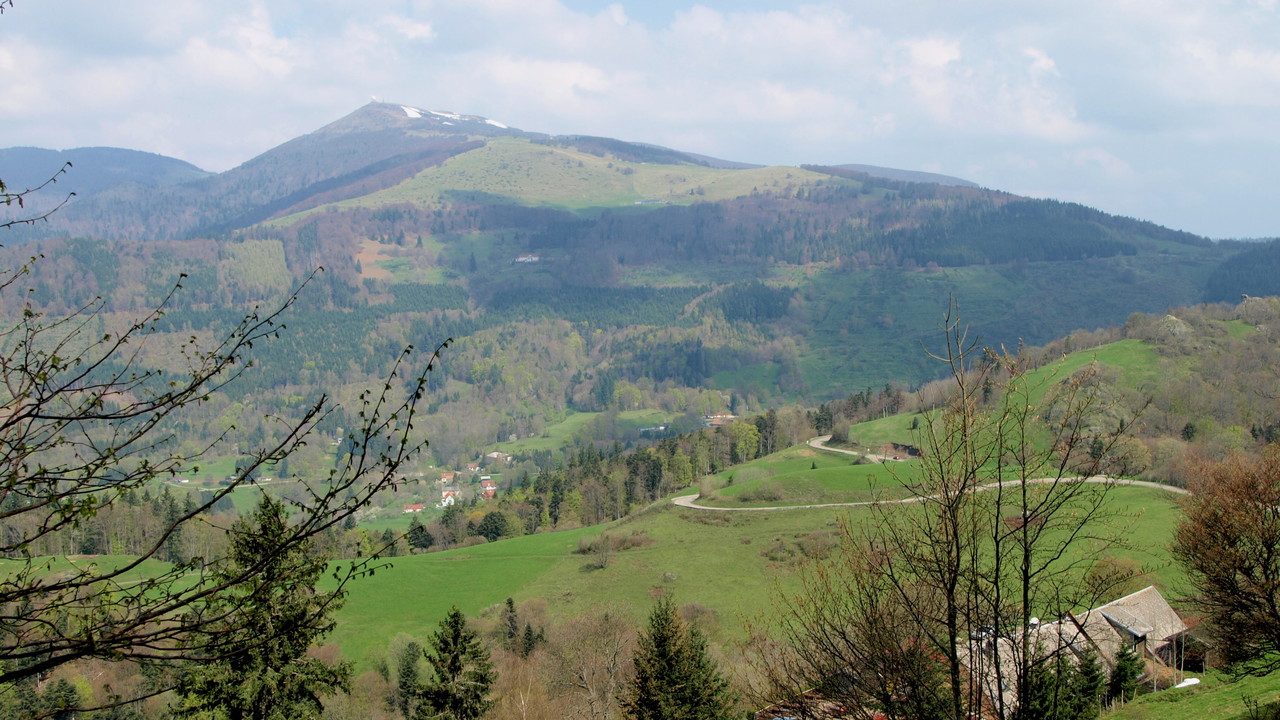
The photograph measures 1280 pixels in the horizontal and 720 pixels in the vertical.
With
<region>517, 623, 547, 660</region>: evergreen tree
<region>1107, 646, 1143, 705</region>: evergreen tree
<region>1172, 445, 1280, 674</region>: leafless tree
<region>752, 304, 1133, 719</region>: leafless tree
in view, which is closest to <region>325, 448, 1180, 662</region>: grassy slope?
<region>517, 623, 547, 660</region>: evergreen tree

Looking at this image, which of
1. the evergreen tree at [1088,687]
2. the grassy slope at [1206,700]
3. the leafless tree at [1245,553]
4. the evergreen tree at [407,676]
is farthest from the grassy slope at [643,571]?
the leafless tree at [1245,553]

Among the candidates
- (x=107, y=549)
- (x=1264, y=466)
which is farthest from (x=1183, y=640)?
(x=107, y=549)

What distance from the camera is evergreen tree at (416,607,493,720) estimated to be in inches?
974

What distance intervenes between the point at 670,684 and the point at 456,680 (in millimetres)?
6809

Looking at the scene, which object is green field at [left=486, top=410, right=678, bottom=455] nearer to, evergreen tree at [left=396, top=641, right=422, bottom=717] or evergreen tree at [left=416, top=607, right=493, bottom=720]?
evergreen tree at [left=396, top=641, right=422, bottom=717]

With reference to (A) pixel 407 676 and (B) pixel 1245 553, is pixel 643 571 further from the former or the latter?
(B) pixel 1245 553

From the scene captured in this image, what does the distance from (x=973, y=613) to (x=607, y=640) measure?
28.8 meters

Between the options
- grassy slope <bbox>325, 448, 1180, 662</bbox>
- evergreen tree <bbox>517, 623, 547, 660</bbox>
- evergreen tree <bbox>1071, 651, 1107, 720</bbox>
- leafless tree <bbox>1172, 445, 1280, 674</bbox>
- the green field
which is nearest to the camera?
leafless tree <bbox>1172, 445, 1280, 674</bbox>

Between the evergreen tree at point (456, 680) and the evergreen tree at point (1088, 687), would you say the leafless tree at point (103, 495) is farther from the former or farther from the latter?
the evergreen tree at point (456, 680)

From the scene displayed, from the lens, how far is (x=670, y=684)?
2456cm

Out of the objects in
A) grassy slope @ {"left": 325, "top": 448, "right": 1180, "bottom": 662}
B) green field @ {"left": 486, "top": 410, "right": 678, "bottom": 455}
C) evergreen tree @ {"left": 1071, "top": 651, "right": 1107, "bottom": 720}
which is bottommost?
green field @ {"left": 486, "top": 410, "right": 678, "bottom": 455}

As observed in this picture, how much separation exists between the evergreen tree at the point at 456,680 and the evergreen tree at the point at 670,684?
4.85 metres

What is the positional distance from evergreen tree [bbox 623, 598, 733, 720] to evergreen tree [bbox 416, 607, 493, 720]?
4847 mm

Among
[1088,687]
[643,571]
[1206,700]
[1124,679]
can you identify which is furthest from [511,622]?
[1206,700]
